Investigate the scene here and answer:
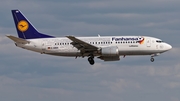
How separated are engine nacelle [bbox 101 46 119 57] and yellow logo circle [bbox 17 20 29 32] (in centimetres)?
1544

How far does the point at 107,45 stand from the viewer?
11038 cm

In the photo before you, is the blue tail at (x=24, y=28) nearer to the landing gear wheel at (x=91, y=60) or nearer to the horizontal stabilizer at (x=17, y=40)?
the horizontal stabilizer at (x=17, y=40)

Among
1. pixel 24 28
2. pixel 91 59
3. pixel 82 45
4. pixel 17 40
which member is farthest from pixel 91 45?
pixel 24 28

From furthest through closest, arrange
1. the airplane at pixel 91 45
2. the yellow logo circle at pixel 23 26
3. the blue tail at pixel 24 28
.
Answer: the yellow logo circle at pixel 23 26 < the blue tail at pixel 24 28 < the airplane at pixel 91 45

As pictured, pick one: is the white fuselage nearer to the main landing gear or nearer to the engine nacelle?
the engine nacelle

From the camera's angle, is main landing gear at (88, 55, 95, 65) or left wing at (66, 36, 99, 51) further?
main landing gear at (88, 55, 95, 65)

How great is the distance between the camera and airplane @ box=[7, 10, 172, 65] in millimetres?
109312

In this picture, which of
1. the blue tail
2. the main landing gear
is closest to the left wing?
the main landing gear

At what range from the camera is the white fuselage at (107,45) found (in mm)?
109375

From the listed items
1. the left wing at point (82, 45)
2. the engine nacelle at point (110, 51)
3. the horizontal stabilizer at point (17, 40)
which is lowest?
the engine nacelle at point (110, 51)

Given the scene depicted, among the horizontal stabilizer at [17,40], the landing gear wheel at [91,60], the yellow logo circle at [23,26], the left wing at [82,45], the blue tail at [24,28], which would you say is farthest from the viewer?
the yellow logo circle at [23,26]

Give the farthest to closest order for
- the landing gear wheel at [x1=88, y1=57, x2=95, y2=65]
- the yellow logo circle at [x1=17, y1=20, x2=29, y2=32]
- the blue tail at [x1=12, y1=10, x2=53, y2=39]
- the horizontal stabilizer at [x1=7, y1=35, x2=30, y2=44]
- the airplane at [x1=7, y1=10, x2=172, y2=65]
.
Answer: the yellow logo circle at [x1=17, y1=20, x2=29, y2=32] < the blue tail at [x1=12, y1=10, x2=53, y2=39] < the landing gear wheel at [x1=88, y1=57, x2=95, y2=65] < the horizontal stabilizer at [x1=7, y1=35, x2=30, y2=44] < the airplane at [x1=7, y1=10, x2=172, y2=65]

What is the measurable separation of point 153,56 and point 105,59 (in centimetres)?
981

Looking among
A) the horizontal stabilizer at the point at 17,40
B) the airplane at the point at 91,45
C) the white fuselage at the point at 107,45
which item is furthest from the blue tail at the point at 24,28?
the horizontal stabilizer at the point at 17,40
